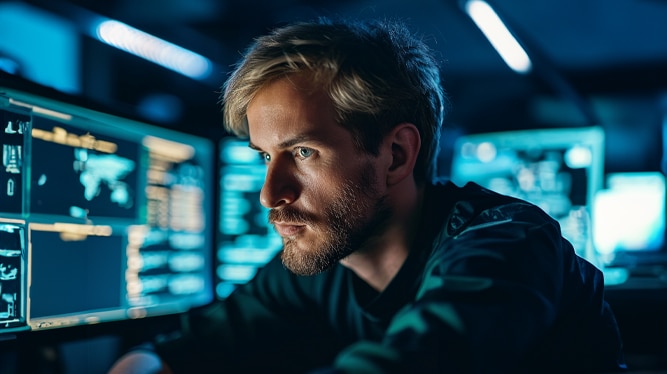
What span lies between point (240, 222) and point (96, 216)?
0.64m

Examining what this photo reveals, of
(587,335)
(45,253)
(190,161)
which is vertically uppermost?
(190,161)

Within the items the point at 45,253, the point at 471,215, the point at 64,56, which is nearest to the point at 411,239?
the point at 471,215

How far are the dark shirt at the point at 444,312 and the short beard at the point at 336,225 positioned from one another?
0.32 feet

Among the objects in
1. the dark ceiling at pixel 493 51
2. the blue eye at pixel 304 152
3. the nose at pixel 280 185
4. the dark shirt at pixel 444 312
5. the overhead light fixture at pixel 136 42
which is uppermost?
the dark ceiling at pixel 493 51

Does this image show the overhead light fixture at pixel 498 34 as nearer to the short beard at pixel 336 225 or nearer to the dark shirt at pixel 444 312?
the dark shirt at pixel 444 312

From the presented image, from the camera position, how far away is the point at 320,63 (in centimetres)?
103

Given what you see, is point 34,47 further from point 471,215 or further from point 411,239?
point 471,215

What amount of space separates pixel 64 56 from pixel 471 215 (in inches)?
80.3

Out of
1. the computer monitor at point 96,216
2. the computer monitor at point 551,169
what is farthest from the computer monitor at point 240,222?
the computer monitor at point 551,169

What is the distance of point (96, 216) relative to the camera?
3.91ft

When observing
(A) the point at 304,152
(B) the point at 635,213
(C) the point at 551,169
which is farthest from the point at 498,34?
→ (B) the point at 635,213

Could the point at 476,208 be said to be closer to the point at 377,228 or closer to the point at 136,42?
the point at 377,228

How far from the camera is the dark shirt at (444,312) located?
0.68 metres

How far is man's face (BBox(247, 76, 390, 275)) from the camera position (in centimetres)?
100
